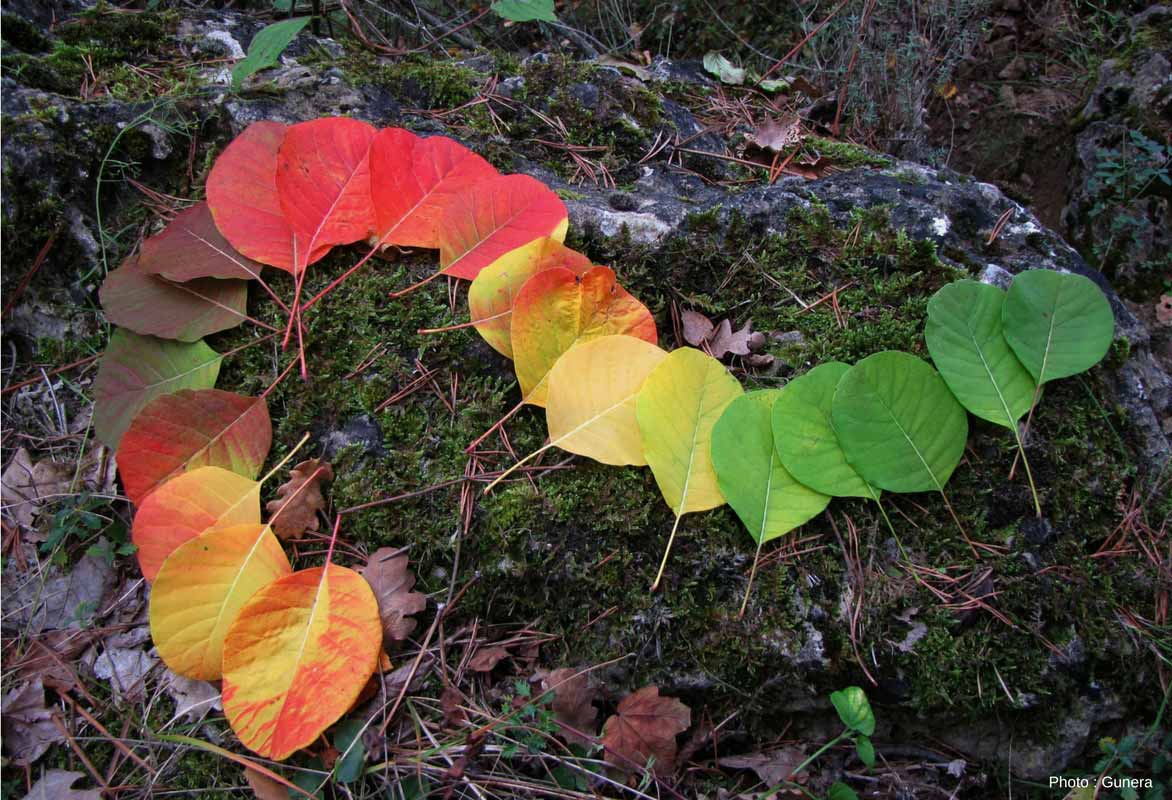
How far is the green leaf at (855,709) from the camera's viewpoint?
1402mm

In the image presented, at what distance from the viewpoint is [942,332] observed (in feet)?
5.58

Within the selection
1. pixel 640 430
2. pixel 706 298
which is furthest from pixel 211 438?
pixel 706 298

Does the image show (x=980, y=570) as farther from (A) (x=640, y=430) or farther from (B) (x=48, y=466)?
(B) (x=48, y=466)

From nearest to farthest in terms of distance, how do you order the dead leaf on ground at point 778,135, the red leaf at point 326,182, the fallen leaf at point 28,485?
the fallen leaf at point 28,485 → the red leaf at point 326,182 → the dead leaf on ground at point 778,135

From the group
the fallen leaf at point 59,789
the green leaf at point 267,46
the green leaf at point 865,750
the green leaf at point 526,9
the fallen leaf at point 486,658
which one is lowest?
the fallen leaf at point 59,789

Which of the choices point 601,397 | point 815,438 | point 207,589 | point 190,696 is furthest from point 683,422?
point 190,696

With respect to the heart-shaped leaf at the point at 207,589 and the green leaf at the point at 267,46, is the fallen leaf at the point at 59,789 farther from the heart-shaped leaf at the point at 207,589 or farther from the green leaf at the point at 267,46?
the green leaf at the point at 267,46

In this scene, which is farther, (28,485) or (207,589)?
(28,485)

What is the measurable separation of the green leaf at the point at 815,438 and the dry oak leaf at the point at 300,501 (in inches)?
44.3

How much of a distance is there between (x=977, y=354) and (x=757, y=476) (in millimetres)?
663

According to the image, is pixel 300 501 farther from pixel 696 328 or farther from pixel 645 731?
pixel 696 328

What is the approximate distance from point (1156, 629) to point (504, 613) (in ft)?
5.06

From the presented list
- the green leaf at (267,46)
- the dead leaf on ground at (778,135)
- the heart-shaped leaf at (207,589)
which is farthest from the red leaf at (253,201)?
the dead leaf on ground at (778,135)

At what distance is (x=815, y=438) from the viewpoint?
1.61 m
